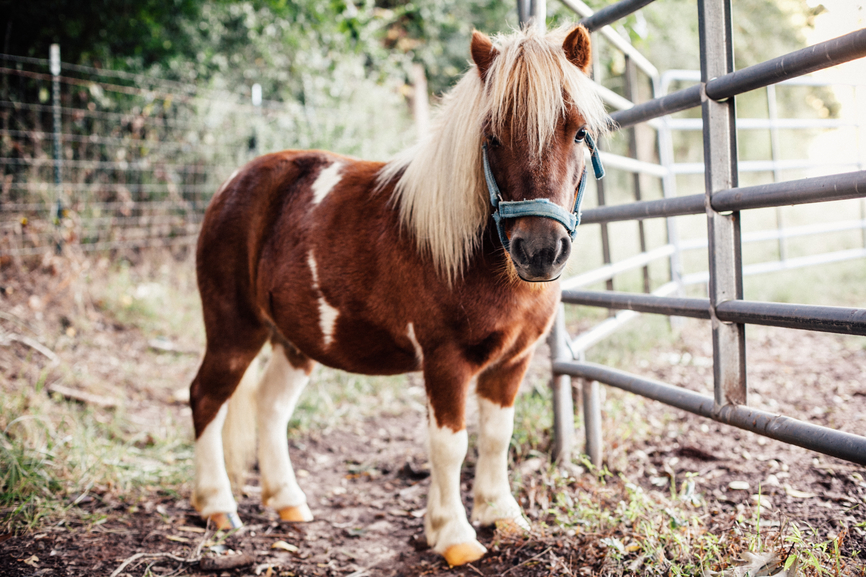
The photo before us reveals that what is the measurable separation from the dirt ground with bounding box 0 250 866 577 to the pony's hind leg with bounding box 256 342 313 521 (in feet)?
0.33

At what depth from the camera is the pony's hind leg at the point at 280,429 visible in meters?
2.60

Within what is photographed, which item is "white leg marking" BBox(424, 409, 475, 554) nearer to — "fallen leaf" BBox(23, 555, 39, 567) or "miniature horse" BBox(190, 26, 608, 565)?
"miniature horse" BBox(190, 26, 608, 565)

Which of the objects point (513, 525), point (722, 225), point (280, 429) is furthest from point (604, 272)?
point (280, 429)

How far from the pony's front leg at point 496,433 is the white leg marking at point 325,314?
0.67 metres

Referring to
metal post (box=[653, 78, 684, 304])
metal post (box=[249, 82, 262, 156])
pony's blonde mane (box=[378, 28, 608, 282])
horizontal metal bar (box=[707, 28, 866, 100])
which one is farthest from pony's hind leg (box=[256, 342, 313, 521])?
metal post (box=[249, 82, 262, 156])

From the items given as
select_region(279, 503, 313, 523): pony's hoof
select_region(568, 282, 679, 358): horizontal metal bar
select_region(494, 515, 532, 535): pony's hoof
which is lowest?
select_region(279, 503, 313, 523): pony's hoof

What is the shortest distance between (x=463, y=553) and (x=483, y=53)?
5.97 feet

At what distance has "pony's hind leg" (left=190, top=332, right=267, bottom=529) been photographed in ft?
8.29

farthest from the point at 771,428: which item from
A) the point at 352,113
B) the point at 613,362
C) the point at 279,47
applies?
the point at 279,47

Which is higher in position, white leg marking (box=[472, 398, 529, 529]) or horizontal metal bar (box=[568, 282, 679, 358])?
horizontal metal bar (box=[568, 282, 679, 358])

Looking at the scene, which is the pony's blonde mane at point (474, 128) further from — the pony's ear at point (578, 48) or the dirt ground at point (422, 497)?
the dirt ground at point (422, 497)

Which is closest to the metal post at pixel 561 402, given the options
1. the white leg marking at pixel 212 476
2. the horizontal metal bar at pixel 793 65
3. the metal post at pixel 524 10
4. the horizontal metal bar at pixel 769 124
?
the horizontal metal bar at pixel 793 65

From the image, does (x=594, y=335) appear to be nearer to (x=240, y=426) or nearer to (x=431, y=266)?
(x=431, y=266)

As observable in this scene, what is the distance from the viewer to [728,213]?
1749 millimetres
